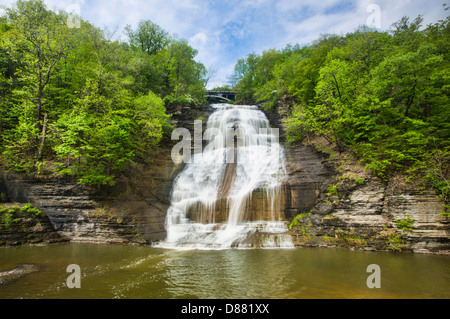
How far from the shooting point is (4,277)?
6027 millimetres

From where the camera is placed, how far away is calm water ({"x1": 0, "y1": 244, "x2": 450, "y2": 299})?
516 centimetres

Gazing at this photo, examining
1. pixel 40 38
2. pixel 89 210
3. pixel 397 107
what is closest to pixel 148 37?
pixel 40 38

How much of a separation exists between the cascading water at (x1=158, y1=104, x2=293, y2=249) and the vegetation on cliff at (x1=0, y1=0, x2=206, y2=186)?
4.71 m

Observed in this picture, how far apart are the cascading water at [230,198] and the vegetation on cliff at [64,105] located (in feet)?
15.5

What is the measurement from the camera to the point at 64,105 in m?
14.9

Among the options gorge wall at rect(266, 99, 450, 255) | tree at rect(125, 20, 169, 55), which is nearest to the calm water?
gorge wall at rect(266, 99, 450, 255)

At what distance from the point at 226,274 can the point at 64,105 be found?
16.4m

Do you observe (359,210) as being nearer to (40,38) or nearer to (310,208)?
(310,208)

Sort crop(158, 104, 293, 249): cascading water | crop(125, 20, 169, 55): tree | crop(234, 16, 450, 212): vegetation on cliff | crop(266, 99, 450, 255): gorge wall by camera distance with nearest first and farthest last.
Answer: crop(266, 99, 450, 255): gorge wall, crop(234, 16, 450, 212): vegetation on cliff, crop(158, 104, 293, 249): cascading water, crop(125, 20, 169, 55): tree

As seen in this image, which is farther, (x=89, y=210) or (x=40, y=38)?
(x=40, y=38)

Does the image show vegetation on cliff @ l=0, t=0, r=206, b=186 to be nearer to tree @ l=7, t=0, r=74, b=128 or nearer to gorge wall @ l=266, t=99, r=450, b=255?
tree @ l=7, t=0, r=74, b=128

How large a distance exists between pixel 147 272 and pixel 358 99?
14200 millimetres
